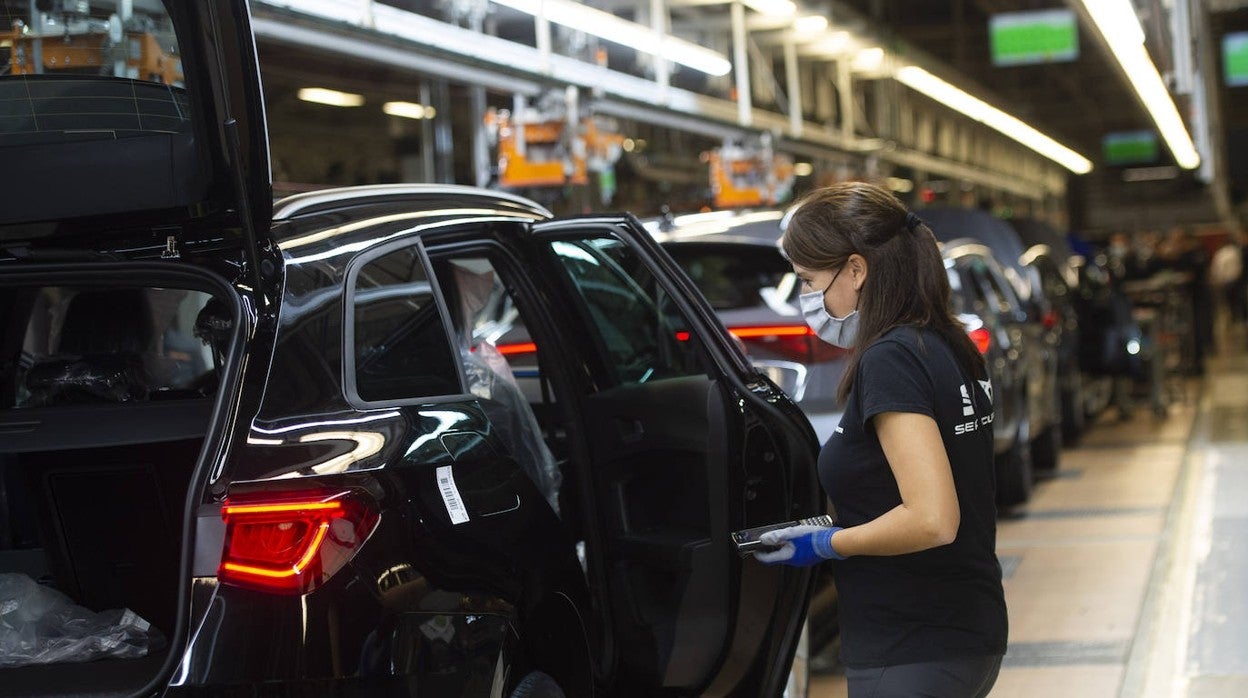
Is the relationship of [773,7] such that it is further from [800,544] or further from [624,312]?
[800,544]

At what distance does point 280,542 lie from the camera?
2.57m

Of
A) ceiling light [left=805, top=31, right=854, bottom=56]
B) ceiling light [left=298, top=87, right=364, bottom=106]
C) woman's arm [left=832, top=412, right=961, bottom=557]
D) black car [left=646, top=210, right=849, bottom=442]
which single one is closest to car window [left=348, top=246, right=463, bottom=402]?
woman's arm [left=832, top=412, right=961, bottom=557]

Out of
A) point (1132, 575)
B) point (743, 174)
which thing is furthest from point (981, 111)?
point (1132, 575)

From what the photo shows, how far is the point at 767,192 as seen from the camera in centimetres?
1489

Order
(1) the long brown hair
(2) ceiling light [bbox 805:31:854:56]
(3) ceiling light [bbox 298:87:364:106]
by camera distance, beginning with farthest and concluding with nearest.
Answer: (2) ceiling light [bbox 805:31:854:56], (3) ceiling light [bbox 298:87:364:106], (1) the long brown hair

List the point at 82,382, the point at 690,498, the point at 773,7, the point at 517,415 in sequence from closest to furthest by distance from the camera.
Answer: the point at 82,382 < the point at 690,498 < the point at 517,415 < the point at 773,7

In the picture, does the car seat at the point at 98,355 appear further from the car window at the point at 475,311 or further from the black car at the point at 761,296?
the black car at the point at 761,296

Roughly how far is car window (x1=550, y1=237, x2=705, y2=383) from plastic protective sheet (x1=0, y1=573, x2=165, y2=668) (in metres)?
1.53

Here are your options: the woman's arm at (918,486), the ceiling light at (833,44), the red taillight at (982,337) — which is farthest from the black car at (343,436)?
the ceiling light at (833,44)

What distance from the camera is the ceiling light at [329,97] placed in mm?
8669

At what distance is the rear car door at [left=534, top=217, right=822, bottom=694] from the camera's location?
3.77 m

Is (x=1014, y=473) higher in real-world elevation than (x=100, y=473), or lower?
lower

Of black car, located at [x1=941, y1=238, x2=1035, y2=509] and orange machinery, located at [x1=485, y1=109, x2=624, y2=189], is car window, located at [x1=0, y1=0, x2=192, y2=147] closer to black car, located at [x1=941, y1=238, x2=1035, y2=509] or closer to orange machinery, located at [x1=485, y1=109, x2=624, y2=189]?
black car, located at [x1=941, y1=238, x2=1035, y2=509]

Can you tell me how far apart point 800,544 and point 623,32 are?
31.0 feet
